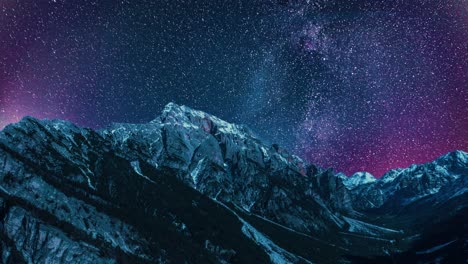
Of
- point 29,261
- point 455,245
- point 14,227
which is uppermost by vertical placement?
point 455,245

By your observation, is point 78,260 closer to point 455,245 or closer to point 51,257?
point 51,257

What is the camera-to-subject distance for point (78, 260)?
168 metres

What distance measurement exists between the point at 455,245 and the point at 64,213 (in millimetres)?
230317

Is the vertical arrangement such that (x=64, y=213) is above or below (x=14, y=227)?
above

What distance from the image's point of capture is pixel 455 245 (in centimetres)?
19775

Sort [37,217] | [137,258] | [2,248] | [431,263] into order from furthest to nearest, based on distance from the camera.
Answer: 1. [137,258]
2. [37,217]
3. [431,263]
4. [2,248]

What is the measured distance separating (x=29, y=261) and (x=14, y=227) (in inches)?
735

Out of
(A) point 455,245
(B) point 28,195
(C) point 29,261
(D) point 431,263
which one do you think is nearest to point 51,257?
(C) point 29,261

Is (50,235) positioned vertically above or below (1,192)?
below

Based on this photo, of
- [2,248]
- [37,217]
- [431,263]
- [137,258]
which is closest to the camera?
[2,248]

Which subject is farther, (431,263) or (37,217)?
(37,217)

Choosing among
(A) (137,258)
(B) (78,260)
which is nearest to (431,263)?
(A) (137,258)

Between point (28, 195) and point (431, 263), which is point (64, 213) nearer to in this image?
point (28, 195)

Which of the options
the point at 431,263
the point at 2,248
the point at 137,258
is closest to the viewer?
the point at 2,248
